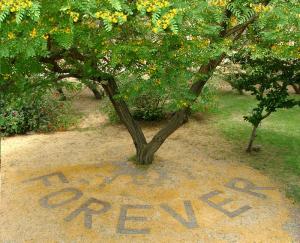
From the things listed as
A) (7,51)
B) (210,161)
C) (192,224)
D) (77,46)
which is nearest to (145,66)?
(77,46)

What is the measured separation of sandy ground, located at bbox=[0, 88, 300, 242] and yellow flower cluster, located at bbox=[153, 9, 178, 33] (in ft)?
13.5

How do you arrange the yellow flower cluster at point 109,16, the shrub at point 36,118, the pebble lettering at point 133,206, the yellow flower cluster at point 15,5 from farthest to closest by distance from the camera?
the shrub at point 36,118, the pebble lettering at point 133,206, the yellow flower cluster at point 109,16, the yellow flower cluster at point 15,5

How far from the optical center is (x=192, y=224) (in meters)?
7.68

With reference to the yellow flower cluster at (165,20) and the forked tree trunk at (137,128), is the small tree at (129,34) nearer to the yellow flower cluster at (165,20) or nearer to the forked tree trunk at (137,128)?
the yellow flower cluster at (165,20)

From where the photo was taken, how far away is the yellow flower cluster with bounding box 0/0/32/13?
428 cm

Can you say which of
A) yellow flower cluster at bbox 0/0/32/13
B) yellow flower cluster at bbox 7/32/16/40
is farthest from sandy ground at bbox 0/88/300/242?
yellow flower cluster at bbox 0/0/32/13

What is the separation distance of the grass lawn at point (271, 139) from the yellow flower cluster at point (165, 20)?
5649mm

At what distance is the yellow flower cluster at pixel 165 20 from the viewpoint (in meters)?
4.78

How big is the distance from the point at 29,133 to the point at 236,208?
8.38 meters

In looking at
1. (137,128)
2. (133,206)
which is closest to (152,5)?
(133,206)

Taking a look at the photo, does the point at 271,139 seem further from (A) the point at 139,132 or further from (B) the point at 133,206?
(B) the point at 133,206

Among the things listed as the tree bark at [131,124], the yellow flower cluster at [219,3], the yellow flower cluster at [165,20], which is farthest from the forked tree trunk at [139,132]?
the yellow flower cluster at [165,20]

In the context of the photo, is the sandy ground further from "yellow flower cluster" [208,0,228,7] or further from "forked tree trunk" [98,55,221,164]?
"yellow flower cluster" [208,0,228,7]

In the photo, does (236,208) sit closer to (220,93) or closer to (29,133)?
(29,133)
